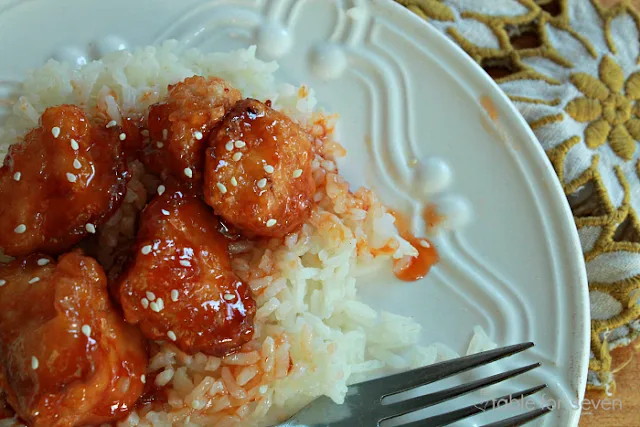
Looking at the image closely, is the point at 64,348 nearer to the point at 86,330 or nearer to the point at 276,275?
the point at 86,330

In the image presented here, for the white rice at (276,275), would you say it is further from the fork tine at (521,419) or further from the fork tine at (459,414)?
the fork tine at (521,419)

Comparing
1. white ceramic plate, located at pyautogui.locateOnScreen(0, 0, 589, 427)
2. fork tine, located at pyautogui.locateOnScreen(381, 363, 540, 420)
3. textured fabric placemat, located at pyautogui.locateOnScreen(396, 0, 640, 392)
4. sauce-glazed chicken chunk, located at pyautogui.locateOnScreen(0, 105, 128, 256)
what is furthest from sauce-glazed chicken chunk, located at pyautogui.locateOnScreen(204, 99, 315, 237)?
textured fabric placemat, located at pyautogui.locateOnScreen(396, 0, 640, 392)

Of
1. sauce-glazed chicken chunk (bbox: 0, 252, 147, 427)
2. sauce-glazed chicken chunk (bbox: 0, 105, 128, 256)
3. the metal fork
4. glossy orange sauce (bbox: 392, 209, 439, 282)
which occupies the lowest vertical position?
the metal fork

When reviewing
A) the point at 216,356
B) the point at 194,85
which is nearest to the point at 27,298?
the point at 216,356

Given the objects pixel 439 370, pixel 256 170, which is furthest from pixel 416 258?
pixel 256 170

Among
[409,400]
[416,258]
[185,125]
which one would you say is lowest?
[409,400]

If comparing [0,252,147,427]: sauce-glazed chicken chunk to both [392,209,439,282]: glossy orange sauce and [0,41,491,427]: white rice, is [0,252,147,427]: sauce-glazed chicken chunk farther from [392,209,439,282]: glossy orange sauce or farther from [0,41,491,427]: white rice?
[392,209,439,282]: glossy orange sauce

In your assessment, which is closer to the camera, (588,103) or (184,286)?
(184,286)
